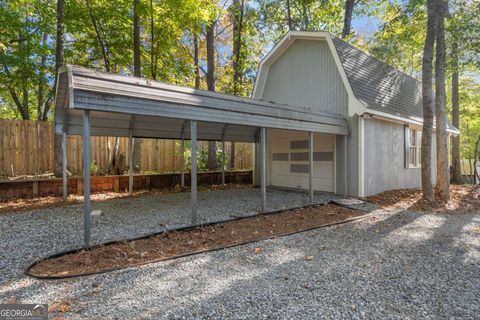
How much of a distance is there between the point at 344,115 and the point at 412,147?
3799 mm

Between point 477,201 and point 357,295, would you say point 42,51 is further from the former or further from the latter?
point 477,201

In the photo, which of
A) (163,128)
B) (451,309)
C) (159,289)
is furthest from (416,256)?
(163,128)

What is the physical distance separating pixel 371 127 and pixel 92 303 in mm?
8241

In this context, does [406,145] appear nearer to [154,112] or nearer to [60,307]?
[154,112]

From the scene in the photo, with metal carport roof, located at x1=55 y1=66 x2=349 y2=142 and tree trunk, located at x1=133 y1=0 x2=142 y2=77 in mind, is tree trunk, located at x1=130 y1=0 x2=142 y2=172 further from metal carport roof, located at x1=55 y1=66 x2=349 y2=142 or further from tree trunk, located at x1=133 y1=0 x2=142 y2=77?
metal carport roof, located at x1=55 y1=66 x2=349 y2=142

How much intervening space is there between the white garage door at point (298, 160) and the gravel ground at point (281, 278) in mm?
3880

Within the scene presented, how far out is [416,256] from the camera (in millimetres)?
3734

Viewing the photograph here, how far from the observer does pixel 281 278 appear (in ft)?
9.87

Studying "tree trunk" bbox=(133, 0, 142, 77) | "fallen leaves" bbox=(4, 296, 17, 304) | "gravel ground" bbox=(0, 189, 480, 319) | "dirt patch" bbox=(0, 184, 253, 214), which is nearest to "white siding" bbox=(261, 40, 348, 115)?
"gravel ground" bbox=(0, 189, 480, 319)

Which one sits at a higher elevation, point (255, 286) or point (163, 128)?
point (163, 128)

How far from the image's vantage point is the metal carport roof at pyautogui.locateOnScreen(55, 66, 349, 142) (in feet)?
12.3

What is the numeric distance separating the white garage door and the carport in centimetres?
122

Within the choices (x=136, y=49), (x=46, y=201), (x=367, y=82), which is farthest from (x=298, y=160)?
(x=46, y=201)

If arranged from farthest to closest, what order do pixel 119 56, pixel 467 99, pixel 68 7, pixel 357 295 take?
pixel 467 99 < pixel 119 56 < pixel 68 7 < pixel 357 295
